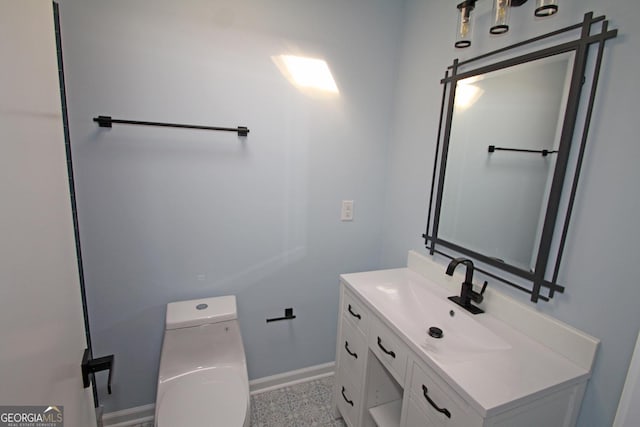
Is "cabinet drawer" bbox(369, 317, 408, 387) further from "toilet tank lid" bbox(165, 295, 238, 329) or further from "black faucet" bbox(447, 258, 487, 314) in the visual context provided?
"toilet tank lid" bbox(165, 295, 238, 329)

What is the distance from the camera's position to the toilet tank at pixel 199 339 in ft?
4.87

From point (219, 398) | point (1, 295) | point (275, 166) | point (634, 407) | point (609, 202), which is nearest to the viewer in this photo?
point (1, 295)

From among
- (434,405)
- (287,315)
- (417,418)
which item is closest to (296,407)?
(287,315)

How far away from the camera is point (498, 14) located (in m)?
1.12

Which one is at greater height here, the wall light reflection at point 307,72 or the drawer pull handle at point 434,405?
the wall light reflection at point 307,72

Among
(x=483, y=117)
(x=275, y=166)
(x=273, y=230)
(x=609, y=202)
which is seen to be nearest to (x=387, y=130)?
(x=483, y=117)

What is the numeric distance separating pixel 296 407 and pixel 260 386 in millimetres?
280

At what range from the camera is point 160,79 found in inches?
57.1

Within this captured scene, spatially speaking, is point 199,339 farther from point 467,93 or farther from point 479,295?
point 467,93

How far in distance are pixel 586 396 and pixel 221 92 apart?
2001mm

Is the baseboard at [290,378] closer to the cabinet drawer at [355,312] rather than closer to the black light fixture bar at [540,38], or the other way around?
the cabinet drawer at [355,312]

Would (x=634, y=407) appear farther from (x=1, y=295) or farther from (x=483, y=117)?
(x=483, y=117)

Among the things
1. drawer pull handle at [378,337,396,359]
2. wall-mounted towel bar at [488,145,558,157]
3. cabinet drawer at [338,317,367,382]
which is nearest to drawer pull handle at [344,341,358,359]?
cabinet drawer at [338,317,367,382]

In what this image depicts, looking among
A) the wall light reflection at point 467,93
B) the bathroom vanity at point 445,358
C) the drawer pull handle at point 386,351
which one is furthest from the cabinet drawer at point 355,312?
the wall light reflection at point 467,93
